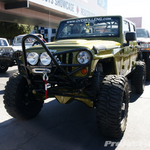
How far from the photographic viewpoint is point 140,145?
2.76m

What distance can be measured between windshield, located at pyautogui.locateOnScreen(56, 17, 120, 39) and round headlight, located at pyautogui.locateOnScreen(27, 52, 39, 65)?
1535mm

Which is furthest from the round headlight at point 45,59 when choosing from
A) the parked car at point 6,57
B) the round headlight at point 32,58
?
the parked car at point 6,57

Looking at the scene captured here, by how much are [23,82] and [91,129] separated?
1359 mm

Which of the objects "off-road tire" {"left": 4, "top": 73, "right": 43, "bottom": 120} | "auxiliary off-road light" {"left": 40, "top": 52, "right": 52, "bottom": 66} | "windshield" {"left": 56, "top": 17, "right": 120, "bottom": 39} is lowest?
"off-road tire" {"left": 4, "top": 73, "right": 43, "bottom": 120}

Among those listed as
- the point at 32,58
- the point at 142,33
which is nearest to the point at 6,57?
the point at 32,58

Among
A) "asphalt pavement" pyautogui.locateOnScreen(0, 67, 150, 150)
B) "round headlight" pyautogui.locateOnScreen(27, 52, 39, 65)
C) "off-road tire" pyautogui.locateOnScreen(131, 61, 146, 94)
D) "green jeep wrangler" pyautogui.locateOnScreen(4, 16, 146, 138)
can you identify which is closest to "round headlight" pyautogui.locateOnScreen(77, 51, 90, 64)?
"green jeep wrangler" pyautogui.locateOnScreen(4, 16, 146, 138)

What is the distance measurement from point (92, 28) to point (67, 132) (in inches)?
86.3

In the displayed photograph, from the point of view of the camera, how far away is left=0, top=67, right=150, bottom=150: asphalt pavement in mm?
2750

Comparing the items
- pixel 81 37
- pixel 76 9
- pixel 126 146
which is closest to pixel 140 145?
pixel 126 146

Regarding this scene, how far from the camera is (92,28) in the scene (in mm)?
4199

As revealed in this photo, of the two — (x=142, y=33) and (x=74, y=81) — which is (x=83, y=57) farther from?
(x=142, y=33)

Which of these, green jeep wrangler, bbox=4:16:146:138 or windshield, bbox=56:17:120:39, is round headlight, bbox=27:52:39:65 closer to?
green jeep wrangler, bbox=4:16:146:138

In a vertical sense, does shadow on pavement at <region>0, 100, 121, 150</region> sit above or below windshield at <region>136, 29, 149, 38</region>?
below

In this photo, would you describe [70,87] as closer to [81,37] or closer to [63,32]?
[81,37]
